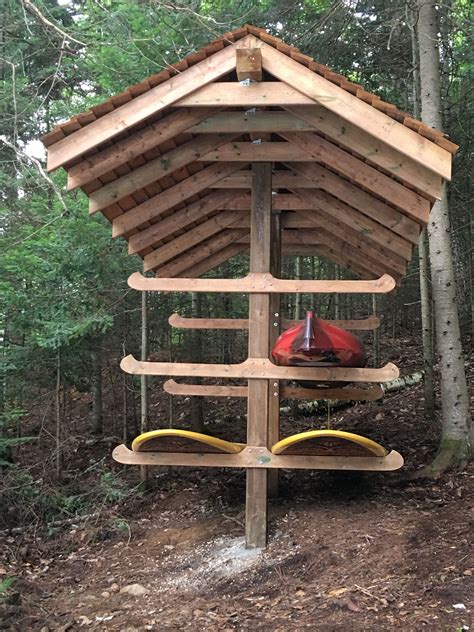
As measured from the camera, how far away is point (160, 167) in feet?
16.4

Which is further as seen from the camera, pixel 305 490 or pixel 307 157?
pixel 305 490

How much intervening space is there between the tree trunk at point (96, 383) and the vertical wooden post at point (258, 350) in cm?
414

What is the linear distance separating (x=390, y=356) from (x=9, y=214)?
9135 millimetres

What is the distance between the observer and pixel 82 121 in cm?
417

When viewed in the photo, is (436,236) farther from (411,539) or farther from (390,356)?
(390,356)

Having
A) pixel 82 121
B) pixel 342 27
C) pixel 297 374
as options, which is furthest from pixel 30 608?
pixel 342 27

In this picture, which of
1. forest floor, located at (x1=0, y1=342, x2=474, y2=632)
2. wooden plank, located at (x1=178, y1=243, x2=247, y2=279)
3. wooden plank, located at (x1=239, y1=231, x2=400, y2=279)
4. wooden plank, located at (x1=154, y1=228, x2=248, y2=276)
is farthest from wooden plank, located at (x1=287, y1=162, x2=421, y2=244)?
forest floor, located at (x1=0, y1=342, x2=474, y2=632)

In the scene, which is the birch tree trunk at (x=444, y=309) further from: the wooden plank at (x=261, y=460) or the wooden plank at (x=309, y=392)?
the wooden plank at (x=261, y=460)

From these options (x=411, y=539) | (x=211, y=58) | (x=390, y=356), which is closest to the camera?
(x=211, y=58)

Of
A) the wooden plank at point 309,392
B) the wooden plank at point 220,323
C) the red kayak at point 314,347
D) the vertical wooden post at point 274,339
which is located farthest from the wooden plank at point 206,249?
the red kayak at point 314,347

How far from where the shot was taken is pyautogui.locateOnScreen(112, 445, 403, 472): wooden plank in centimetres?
479

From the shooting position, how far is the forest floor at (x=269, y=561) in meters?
3.56

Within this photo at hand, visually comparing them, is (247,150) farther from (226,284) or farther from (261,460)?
(261,460)

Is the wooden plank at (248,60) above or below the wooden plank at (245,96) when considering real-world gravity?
above
